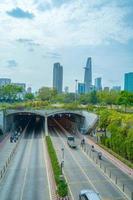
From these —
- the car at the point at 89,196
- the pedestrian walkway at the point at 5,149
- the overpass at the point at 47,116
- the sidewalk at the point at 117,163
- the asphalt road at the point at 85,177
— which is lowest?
the asphalt road at the point at 85,177

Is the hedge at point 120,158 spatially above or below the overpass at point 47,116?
below

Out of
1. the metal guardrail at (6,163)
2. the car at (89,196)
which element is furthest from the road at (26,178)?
the car at (89,196)

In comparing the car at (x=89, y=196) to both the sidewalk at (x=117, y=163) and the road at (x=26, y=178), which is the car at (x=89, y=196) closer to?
the road at (x=26, y=178)

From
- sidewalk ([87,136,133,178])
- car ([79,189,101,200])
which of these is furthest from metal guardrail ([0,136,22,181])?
sidewalk ([87,136,133,178])

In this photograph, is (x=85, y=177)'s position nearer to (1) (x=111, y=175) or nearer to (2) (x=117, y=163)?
(1) (x=111, y=175)

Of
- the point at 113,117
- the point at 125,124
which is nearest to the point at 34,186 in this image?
the point at 125,124

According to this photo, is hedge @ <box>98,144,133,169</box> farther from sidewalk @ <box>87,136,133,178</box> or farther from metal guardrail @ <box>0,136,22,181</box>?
metal guardrail @ <box>0,136,22,181</box>

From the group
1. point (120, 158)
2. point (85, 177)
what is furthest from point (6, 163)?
point (120, 158)

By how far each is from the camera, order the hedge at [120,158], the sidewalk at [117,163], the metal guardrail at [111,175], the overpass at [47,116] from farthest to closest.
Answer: the overpass at [47,116] → the hedge at [120,158] → the sidewalk at [117,163] → the metal guardrail at [111,175]
